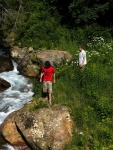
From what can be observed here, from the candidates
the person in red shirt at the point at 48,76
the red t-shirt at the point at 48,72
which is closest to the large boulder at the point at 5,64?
the person in red shirt at the point at 48,76

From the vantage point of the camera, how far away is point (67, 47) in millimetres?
19844

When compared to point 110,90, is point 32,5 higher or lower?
higher

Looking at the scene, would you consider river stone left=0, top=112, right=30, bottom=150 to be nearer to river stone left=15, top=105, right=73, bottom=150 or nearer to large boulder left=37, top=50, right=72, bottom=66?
river stone left=15, top=105, right=73, bottom=150

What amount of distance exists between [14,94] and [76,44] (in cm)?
585

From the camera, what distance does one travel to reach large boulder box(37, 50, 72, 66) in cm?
1777

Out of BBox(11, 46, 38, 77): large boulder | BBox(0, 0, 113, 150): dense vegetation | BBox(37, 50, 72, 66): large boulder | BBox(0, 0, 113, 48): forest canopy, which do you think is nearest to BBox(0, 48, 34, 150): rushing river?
BBox(11, 46, 38, 77): large boulder

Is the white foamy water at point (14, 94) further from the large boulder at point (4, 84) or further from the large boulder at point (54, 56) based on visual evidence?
the large boulder at point (54, 56)

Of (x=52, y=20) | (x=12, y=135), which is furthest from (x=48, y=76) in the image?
(x=52, y=20)

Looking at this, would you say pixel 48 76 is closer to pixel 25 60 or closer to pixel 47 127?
pixel 47 127

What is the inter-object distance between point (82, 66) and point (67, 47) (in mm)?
4967

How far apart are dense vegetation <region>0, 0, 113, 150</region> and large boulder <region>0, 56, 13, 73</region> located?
1562 millimetres

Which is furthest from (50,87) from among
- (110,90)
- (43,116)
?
(110,90)

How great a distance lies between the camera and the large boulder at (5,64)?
67.2 feet

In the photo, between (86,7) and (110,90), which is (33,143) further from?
(86,7)
